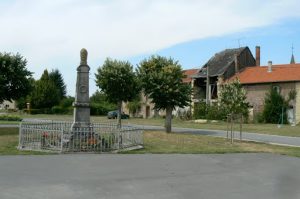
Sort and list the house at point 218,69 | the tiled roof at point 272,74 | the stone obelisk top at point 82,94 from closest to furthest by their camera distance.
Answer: the stone obelisk top at point 82,94, the tiled roof at point 272,74, the house at point 218,69

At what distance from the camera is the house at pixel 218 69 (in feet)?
211

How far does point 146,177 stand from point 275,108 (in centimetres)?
4439

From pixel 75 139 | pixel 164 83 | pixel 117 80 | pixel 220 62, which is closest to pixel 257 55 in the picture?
pixel 220 62

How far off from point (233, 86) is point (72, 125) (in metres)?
10.2

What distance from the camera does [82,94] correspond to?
68.6 ft

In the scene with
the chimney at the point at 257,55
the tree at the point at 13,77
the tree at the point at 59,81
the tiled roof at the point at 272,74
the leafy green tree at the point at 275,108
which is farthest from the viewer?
the tree at the point at 59,81

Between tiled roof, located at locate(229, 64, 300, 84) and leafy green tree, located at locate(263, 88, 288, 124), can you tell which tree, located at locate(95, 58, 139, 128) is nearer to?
tiled roof, located at locate(229, 64, 300, 84)

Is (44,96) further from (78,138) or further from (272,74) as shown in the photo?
(78,138)

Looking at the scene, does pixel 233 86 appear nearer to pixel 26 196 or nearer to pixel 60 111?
pixel 26 196

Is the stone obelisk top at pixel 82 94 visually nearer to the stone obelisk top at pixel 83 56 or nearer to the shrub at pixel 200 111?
the stone obelisk top at pixel 83 56

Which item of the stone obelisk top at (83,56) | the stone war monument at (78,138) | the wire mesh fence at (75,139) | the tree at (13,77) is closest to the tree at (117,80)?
the tree at (13,77)

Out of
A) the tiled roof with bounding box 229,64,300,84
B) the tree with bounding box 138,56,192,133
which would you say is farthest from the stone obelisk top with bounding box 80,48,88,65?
the tiled roof with bounding box 229,64,300,84

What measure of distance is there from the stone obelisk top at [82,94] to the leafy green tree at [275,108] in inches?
1465

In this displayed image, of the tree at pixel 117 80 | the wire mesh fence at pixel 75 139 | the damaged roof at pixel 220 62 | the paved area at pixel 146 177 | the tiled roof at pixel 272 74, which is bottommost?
the paved area at pixel 146 177
